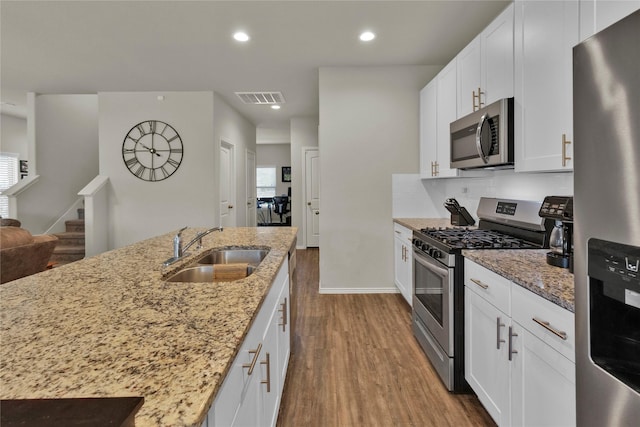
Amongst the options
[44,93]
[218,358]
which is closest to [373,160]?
[218,358]

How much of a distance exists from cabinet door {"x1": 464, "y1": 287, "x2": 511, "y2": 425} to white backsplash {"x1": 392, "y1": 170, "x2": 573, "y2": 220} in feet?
3.05

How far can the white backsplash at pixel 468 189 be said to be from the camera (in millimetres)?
2211

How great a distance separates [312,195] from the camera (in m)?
7.17

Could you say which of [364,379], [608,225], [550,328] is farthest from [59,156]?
[608,225]

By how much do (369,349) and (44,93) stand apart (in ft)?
20.2

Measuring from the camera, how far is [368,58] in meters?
3.74

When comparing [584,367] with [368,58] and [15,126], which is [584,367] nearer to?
[368,58]

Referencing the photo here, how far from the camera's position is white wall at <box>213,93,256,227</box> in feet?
17.3

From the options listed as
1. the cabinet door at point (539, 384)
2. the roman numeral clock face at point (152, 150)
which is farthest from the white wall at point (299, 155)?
the cabinet door at point (539, 384)

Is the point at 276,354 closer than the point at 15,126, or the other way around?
the point at 276,354

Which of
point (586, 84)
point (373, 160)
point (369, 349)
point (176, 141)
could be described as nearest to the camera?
point (586, 84)

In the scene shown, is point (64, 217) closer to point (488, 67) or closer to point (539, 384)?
point (488, 67)

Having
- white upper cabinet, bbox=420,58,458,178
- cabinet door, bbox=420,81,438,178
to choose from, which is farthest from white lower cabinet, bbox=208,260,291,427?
cabinet door, bbox=420,81,438,178

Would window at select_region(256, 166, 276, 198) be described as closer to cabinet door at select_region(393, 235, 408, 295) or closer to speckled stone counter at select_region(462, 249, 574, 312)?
cabinet door at select_region(393, 235, 408, 295)
